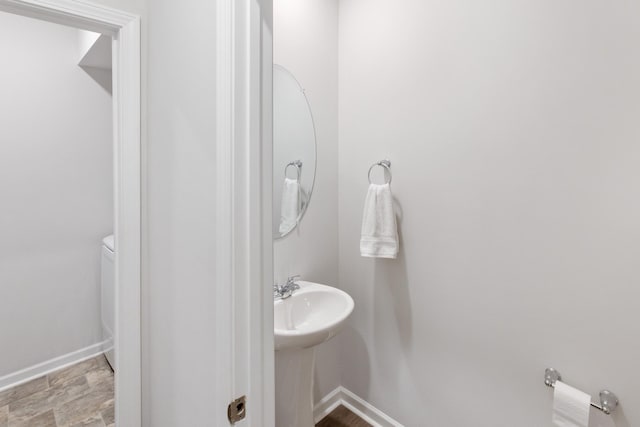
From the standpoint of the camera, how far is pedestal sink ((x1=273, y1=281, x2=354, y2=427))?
4.83 ft

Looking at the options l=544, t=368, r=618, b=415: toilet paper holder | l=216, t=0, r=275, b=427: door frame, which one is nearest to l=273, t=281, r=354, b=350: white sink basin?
l=216, t=0, r=275, b=427: door frame

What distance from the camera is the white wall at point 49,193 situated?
A: 2020 mm

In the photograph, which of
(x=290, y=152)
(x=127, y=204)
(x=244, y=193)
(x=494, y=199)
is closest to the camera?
(x=244, y=193)

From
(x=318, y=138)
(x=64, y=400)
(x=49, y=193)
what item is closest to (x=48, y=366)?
(x=64, y=400)

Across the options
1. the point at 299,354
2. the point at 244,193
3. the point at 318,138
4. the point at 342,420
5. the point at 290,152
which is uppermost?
the point at 318,138

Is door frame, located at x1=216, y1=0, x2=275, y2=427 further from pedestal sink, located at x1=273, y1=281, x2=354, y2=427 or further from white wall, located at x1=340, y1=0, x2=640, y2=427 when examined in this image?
white wall, located at x1=340, y1=0, x2=640, y2=427

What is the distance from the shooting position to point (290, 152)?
5.65ft

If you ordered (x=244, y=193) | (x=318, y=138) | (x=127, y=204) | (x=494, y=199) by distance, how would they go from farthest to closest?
(x=318, y=138), (x=494, y=199), (x=127, y=204), (x=244, y=193)

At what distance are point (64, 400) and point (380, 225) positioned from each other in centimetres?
223

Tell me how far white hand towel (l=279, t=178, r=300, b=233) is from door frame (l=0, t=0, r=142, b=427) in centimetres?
71

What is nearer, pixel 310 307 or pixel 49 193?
pixel 310 307

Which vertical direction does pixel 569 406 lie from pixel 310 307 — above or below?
below

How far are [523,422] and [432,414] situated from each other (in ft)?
1.41

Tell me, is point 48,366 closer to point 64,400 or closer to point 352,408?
point 64,400
